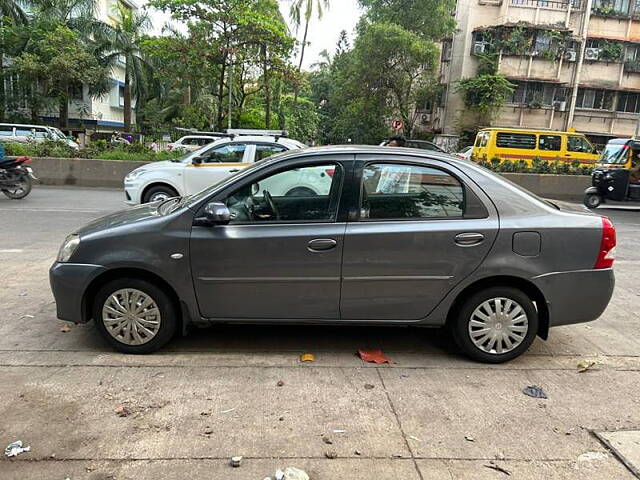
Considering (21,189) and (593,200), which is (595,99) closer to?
(593,200)

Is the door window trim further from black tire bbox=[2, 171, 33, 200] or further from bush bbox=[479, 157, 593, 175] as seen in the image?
bush bbox=[479, 157, 593, 175]

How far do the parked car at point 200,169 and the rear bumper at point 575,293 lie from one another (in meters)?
7.00

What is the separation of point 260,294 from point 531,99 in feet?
111

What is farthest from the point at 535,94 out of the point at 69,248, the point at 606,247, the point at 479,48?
the point at 69,248

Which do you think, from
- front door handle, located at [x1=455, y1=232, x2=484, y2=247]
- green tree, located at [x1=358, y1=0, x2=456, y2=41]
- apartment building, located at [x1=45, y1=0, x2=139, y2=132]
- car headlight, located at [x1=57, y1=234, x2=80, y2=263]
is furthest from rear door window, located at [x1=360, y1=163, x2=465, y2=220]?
apartment building, located at [x1=45, y1=0, x2=139, y2=132]

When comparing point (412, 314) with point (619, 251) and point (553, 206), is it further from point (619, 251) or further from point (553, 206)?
point (619, 251)

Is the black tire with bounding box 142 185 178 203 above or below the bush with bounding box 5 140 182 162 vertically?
below

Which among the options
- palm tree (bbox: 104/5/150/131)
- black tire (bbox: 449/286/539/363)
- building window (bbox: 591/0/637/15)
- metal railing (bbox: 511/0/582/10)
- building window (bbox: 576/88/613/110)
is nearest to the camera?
black tire (bbox: 449/286/539/363)

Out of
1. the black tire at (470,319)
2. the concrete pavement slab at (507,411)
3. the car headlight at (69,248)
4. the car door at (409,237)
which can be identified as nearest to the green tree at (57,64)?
the car headlight at (69,248)

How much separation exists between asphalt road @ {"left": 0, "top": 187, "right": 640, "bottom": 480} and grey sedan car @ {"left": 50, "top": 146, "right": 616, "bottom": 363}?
34 centimetres

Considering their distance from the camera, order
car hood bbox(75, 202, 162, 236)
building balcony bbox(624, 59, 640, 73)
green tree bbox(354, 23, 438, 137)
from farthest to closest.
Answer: building balcony bbox(624, 59, 640, 73) → green tree bbox(354, 23, 438, 137) → car hood bbox(75, 202, 162, 236)

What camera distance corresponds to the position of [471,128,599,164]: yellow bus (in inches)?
779

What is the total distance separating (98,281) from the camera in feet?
13.0

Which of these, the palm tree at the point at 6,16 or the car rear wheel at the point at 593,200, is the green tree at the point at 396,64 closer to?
the car rear wheel at the point at 593,200
